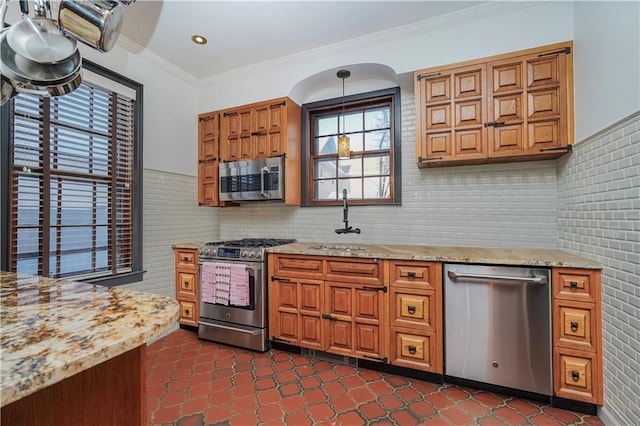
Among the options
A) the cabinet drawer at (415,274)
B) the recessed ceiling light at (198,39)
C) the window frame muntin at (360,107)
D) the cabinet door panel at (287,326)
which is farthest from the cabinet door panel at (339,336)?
the recessed ceiling light at (198,39)

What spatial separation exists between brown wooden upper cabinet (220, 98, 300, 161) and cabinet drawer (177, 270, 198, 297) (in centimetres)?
137

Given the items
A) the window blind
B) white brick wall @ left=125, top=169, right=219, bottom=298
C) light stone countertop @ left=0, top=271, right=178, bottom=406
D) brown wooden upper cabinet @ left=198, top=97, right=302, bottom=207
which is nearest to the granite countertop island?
light stone countertop @ left=0, top=271, right=178, bottom=406

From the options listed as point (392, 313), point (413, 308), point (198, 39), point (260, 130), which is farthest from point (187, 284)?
Answer: point (198, 39)

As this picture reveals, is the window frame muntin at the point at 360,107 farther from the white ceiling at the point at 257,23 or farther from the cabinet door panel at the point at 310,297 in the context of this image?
the cabinet door panel at the point at 310,297

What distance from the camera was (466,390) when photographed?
210 cm

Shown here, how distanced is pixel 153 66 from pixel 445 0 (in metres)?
2.88

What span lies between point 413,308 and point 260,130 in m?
2.39

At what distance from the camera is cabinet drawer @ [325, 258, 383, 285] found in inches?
92.4

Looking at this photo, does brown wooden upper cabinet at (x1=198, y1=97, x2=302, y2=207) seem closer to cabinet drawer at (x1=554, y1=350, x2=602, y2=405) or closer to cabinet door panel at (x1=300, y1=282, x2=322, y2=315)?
cabinet door panel at (x1=300, y1=282, x2=322, y2=315)

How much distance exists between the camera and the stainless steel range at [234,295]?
2.71 meters

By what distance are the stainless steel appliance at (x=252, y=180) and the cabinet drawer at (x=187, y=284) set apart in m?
0.92

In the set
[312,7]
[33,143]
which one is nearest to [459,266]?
[312,7]

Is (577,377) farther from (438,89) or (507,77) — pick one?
(438,89)

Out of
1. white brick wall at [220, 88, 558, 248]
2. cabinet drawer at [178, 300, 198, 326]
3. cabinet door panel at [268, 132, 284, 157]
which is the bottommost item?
cabinet drawer at [178, 300, 198, 326]
